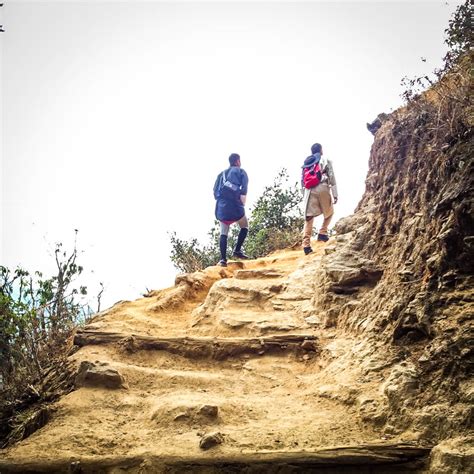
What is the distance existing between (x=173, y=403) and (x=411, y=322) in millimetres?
2522

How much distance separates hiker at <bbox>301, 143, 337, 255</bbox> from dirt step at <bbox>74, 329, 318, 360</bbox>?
3.45 meters

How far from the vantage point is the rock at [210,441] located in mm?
3193

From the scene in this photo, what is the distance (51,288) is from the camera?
23.6ft

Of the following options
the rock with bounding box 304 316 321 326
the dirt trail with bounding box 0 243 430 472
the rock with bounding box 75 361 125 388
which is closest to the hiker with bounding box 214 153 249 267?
the dirt trail with bounding box 0 243 430 472

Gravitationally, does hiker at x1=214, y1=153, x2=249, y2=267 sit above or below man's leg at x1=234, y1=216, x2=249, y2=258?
above

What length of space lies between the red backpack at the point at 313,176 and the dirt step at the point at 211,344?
4083 mm

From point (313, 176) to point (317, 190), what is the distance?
32cm

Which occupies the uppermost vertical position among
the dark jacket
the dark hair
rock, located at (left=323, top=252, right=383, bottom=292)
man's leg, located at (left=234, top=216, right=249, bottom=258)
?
the dark hair

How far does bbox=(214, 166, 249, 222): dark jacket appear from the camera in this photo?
879 cm

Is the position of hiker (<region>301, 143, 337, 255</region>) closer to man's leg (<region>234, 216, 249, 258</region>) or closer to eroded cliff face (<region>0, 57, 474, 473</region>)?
man's leg (<region>234, 216, 249, 258</region>)

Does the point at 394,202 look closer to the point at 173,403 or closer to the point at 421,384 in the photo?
the point at 421,384

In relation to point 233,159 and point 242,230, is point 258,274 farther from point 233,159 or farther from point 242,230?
point 233,159

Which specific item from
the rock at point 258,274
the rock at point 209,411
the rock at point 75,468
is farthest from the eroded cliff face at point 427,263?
the rock at point 75,468

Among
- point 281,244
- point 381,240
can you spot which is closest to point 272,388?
point 381,240
